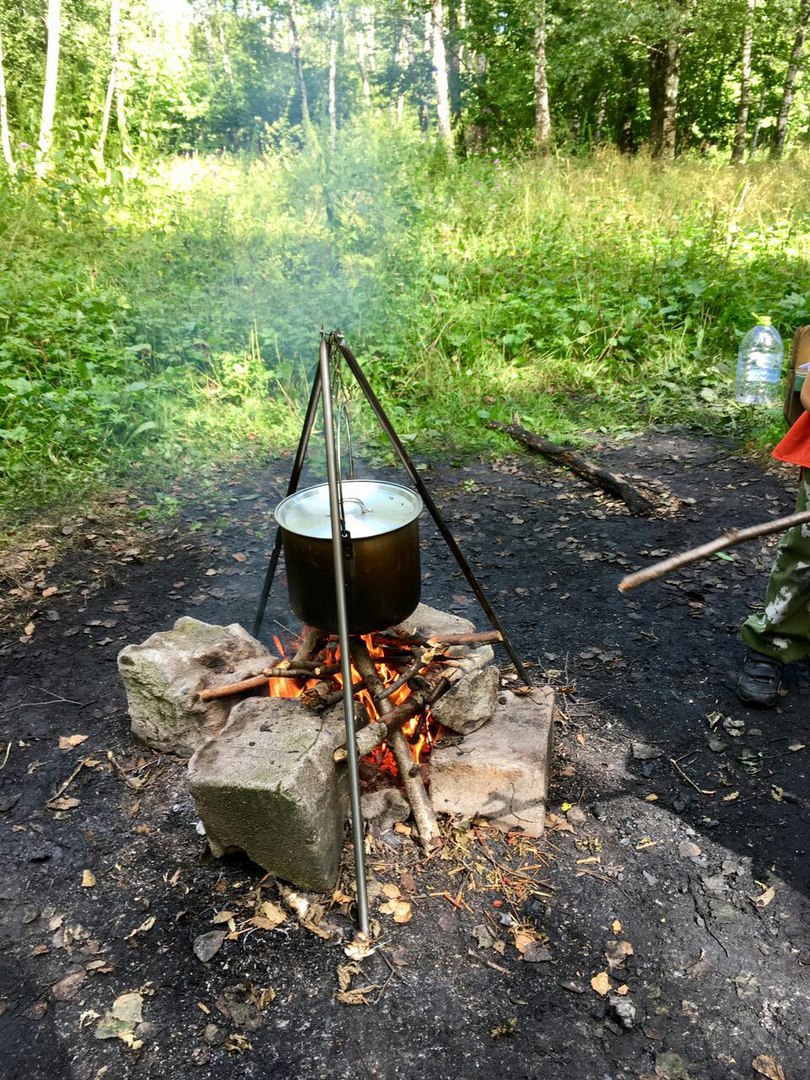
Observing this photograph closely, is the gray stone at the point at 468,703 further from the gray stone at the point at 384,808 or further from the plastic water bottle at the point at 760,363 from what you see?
the plastic water bottle at the point at 760,363

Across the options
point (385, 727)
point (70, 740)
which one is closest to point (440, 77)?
point (70, 740)

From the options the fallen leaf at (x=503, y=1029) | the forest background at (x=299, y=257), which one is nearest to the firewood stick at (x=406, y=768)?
the fallen leaf at (x=503, y=1029)

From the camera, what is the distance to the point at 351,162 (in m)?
7.96

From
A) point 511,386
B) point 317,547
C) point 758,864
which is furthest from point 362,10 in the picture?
point 758,864

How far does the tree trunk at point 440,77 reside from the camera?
13.1 metres

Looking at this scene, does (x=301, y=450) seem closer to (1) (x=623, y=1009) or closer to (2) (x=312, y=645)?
(2) (x=312, y=645)

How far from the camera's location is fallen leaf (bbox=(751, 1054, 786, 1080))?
5.89ft

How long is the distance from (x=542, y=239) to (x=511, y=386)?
2972 mm

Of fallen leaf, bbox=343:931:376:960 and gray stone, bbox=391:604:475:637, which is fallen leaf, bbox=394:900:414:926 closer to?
fallen leaf, bbox=343:931:376:960

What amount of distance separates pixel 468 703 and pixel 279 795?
88 centimetres

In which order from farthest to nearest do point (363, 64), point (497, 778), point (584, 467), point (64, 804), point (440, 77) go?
1. point (440, 77)
2. point (363, 64)
3. point (584, 467)
4. point (64, 804)
5. point (497, 778)

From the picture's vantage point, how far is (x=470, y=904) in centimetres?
230

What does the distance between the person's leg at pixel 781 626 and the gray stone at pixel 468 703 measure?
129cm

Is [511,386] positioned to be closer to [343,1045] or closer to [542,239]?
[542,239]
